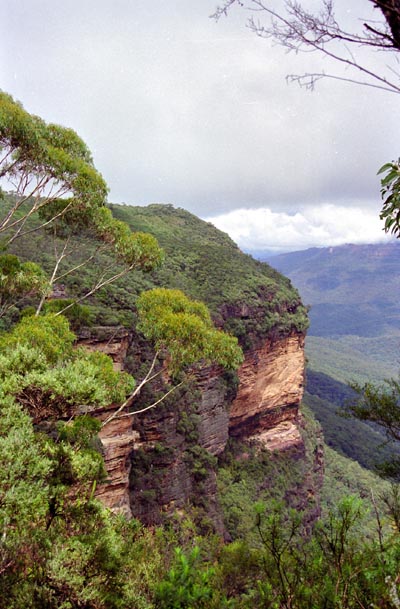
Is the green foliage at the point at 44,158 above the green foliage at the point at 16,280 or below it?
above

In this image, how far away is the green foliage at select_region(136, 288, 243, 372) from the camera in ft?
33.8

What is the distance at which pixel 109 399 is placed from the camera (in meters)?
8.01

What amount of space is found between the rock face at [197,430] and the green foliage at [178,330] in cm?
817

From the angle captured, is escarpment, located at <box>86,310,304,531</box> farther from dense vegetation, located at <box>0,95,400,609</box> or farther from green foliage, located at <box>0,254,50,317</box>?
green foliage, located at <box>0,254,50,317</box>

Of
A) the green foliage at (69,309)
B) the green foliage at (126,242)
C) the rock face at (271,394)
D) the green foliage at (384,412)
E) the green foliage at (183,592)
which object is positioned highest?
the green foliage at (126,242)

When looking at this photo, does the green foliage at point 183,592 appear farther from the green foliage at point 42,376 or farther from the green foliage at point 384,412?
the green foliage at point 384,412

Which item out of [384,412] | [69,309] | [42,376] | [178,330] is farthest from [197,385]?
[42,376]

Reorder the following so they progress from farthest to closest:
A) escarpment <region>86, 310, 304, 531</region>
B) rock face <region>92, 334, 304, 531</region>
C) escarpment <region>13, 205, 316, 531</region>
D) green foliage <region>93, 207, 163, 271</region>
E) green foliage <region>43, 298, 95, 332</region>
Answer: escarpment <region>13, 205, 316, 531</region>, escarpment <region>86, 310, 304, 531</region>, rock face <region>92, 334, 304, 531</region>, green foliage <region>93, 207, 163, 271</region>, green foliage <region>43, 298, 95, 332</region>

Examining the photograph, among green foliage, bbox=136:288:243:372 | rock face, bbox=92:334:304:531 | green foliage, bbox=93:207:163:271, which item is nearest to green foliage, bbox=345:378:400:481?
green foliage, bbox=136:288:243:372

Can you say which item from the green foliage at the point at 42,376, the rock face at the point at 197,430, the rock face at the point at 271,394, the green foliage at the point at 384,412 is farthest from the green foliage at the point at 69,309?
the rock face at the point at 271,394

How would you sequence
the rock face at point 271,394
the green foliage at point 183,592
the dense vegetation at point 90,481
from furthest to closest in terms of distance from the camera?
the rock face at point 271,394
the green foliage at point 183,592
the dense vegetation at point 90,481

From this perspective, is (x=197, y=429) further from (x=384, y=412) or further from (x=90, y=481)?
(x=90, y=481)

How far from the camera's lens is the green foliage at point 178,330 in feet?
33.8

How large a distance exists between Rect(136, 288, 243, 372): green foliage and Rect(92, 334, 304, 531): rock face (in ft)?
26.8
